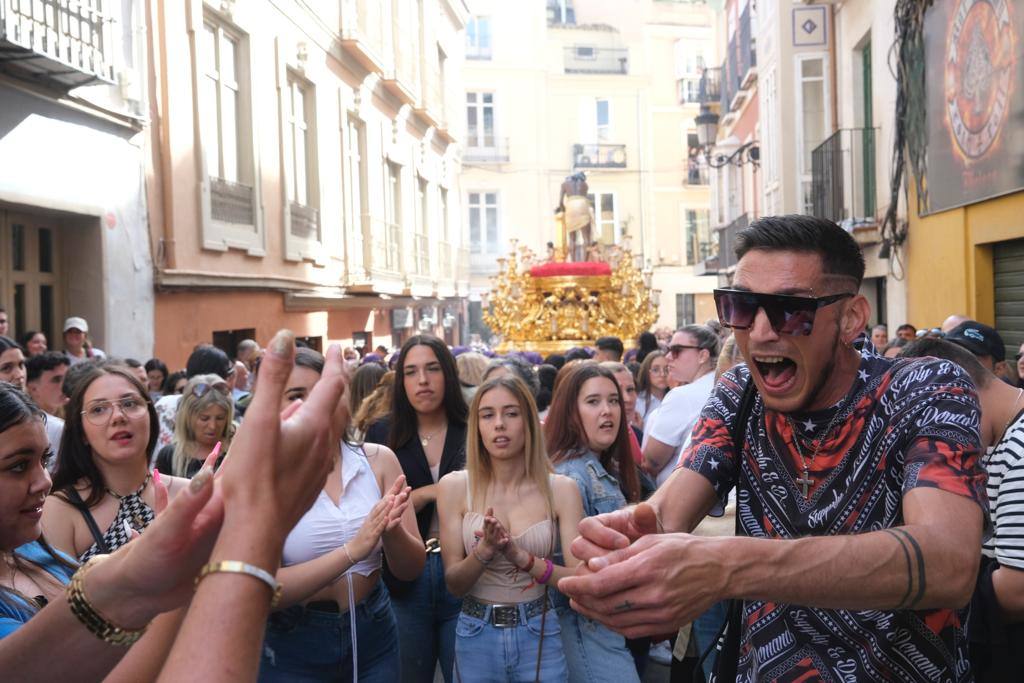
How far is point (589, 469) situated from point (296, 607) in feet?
5.60

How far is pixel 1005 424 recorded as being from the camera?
156 inches

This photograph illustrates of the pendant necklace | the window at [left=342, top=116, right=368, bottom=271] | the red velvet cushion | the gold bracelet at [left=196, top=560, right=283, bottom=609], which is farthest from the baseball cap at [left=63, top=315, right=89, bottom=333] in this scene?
the window at [left=342, top=116, right=368, bottom=271]

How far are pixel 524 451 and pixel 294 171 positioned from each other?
1350 centimetres

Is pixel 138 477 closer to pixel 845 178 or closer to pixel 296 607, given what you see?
pixel 296 607

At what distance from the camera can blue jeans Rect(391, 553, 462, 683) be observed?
15.8 ft

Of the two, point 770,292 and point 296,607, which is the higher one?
point 770,292

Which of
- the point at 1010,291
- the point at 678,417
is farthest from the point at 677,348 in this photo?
the point at 1010,291

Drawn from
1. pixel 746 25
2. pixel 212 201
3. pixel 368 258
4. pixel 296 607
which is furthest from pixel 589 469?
pixel 746 25

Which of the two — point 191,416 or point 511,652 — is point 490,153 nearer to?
point 191,416

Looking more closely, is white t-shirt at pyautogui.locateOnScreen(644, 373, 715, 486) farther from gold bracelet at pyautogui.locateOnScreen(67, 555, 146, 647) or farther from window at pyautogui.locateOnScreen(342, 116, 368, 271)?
window at pyautogui.locateOnScreen(342, 116, 368, 271)

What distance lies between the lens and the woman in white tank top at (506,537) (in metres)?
4.19

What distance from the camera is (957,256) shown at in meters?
10.5

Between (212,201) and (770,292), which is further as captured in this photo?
(212,201)

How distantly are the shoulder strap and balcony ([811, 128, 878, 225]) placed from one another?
37.9 feet
